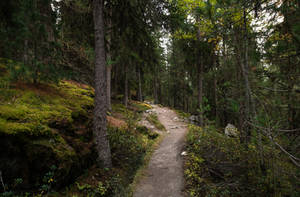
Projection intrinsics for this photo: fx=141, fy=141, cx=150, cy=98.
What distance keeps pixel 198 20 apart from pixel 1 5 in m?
10.3

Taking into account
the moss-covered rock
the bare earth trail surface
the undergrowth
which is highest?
the moss-covered rock

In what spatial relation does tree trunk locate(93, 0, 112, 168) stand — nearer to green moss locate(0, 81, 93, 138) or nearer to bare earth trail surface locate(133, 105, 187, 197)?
green moss locate(0, 81, 93, 138)

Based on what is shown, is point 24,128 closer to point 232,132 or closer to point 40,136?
point 40,136

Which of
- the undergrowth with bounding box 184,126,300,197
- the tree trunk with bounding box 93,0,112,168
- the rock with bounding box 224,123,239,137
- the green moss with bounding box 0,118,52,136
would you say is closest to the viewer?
the green moss with bounding box 0,118,52,136

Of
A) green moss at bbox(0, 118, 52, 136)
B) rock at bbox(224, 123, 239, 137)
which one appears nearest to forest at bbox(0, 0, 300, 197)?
green moss at bbox(0, 118, 52, 136)

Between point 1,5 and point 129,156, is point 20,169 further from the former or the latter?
point 129,156

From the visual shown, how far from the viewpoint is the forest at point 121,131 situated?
3.02m

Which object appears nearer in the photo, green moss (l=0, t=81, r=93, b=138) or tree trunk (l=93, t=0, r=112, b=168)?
green moss (l=0, t=81, r=93, b=138)

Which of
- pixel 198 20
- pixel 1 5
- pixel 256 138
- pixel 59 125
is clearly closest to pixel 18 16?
pixel 1 5

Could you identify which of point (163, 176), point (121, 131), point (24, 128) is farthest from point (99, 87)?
point (163, 176)

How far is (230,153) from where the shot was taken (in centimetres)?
599

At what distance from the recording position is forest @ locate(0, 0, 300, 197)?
9.89 ft

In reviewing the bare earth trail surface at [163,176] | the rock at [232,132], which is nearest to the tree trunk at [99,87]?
the bare earth trail surface at [163,176]

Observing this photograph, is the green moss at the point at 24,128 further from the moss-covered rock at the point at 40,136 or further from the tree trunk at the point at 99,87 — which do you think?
the tree trunk at the point at 99,87
